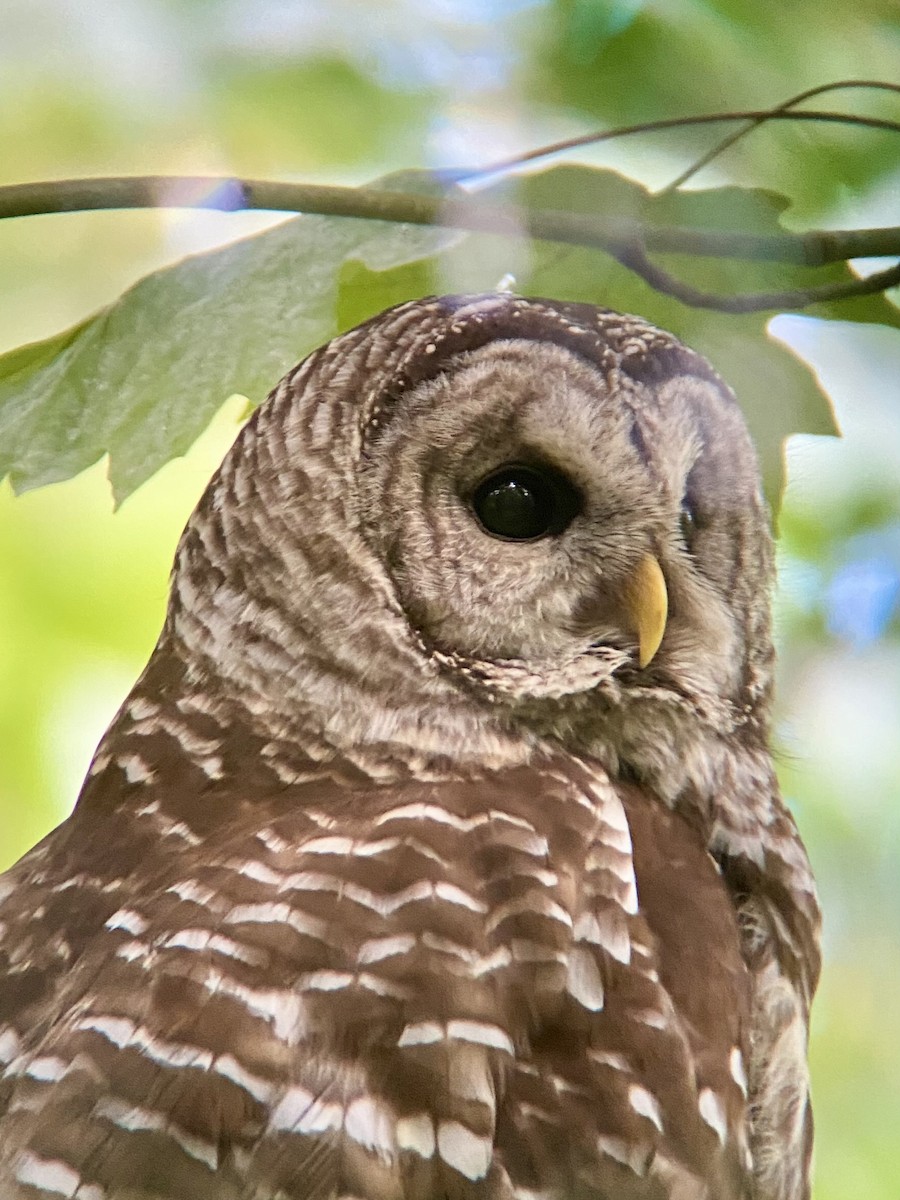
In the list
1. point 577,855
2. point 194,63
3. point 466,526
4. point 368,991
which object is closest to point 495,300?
point 466,526

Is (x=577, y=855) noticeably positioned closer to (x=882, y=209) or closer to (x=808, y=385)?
(x=808, y=385)

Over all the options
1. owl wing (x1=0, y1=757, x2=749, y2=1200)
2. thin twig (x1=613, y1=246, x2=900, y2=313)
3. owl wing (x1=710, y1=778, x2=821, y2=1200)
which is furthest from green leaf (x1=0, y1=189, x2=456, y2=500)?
owl wing (x1=710, y1=778, x2=821, y2=1200)

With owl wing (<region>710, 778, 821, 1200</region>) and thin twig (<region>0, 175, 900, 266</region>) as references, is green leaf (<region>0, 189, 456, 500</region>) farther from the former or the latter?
owl wing (<region>710, 778, 821, 1200</region>)

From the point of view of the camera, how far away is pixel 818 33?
108cm

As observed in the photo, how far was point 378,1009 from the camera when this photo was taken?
82cm

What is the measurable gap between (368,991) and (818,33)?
80 centimetres

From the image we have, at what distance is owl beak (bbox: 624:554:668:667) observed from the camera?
3.47 feet

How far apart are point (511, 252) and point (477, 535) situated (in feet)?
0.70

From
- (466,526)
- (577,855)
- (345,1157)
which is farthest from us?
(466,526)

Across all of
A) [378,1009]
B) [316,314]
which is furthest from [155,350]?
[378,1009]

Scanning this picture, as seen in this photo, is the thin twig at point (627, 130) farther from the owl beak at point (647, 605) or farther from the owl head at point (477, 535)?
the owl beak at point (647, 605)

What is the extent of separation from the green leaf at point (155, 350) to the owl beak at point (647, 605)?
0.30m

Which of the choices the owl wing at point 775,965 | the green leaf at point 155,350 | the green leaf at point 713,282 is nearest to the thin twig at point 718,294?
the green leaf at point 713,282

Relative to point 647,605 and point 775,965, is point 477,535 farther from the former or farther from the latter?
point 775,965
